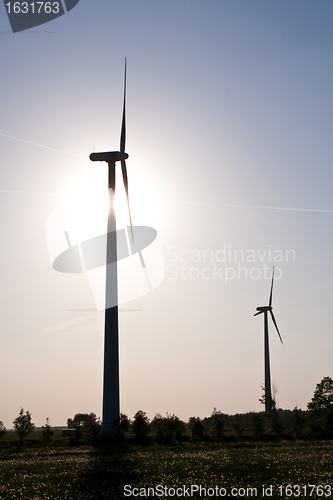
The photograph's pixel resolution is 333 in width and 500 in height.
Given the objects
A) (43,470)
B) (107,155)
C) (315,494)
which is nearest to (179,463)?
(43,470)

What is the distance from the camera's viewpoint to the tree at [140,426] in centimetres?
6594

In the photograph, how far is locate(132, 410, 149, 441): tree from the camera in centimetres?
6594

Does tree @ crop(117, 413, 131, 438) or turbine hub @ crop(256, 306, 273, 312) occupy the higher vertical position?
turbine hub @ crop(256, 306, 273, 312)

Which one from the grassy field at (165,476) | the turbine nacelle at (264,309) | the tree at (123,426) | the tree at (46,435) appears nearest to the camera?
the grassy field at (165,476)

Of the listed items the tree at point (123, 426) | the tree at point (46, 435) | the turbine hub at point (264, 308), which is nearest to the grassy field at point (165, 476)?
the tree at point (123, 426)

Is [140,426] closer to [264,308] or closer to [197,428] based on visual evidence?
[197,428]

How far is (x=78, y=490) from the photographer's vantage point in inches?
1080

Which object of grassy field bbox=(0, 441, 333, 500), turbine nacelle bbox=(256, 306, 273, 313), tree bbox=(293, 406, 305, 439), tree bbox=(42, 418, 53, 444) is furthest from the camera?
turbine nacelle bbox=(256, 306, 273, 313)

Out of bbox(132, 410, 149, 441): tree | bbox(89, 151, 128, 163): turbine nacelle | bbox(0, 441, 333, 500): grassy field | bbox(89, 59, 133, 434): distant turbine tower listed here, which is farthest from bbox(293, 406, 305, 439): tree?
bbox(89, 151, 128, 163): turbine nacelle

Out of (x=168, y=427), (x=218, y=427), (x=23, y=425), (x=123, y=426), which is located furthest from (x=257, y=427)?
(x=23, y=425)

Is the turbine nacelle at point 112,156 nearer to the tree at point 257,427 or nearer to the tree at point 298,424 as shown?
the tree at point 257,427

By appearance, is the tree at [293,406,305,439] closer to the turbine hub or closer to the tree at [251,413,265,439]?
the tree at [251,413,265,439]

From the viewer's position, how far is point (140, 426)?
66.7 meters

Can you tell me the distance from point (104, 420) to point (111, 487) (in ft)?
117
